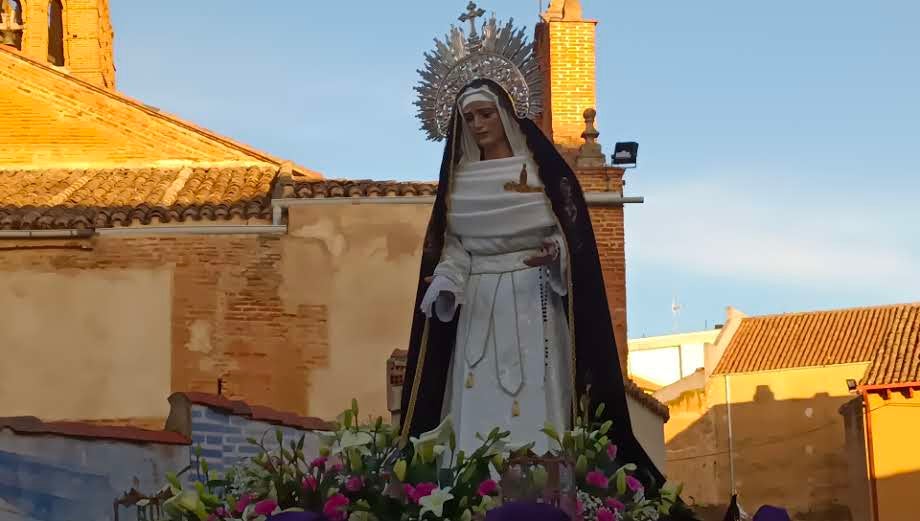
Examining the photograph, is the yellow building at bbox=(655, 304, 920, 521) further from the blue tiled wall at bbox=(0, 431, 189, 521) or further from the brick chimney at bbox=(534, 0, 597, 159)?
the blue tiled wall at bbox=(0, 431, 189, 521)

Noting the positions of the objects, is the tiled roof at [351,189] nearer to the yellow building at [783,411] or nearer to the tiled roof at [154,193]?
the tiled roof at [154,193]

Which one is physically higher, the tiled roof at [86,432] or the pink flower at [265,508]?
the tiled roof at [86,432]

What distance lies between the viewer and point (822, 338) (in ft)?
117

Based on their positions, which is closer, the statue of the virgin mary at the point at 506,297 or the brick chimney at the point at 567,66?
the statue of the virgin mary at the point at 506,297

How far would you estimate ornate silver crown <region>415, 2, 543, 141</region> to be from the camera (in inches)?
259

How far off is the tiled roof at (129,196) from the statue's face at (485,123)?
973cm

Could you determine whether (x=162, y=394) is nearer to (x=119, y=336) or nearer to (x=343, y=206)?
(x=119, y=336)

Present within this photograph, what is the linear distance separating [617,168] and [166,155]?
Answer: 5.81 metres

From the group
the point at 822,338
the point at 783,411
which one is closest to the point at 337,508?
the point at 783,411

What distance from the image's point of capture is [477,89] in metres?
6.20

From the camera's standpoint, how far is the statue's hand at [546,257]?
5.86 m

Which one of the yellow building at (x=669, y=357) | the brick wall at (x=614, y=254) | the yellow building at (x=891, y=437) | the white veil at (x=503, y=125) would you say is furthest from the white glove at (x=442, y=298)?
the yellow building at (x=669, y=357)

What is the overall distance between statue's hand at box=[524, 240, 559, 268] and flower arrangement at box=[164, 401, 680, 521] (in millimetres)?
895

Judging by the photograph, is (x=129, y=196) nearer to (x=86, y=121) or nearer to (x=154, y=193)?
(x=154, y=193)
